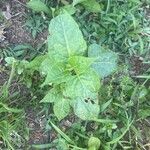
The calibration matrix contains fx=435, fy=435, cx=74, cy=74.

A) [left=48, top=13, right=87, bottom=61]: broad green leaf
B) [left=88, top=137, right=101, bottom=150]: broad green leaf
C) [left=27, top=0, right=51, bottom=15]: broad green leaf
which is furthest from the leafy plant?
[left=27, top=0, right=51, bottom=15]: broad green leaf

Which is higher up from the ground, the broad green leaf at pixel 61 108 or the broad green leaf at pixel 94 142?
the broad green leaf at pixel 61 108

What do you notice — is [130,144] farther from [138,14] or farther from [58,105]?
[138,14]

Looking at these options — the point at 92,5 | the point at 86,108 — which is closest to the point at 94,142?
the point at 86,108

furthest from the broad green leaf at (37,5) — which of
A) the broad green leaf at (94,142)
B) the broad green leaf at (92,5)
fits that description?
the broad green leaf at (94,142)

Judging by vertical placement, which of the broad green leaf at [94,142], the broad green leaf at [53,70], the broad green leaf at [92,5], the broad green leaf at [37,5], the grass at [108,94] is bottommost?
the broad green leaf at [94,142]

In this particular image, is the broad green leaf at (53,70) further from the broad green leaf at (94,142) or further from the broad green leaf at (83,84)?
the broad green leaf at (94,142)

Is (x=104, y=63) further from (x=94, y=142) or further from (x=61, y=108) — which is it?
(x=94, y=142)

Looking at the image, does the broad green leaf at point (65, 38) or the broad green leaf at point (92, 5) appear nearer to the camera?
the broad green leaf at point (65, 38)
